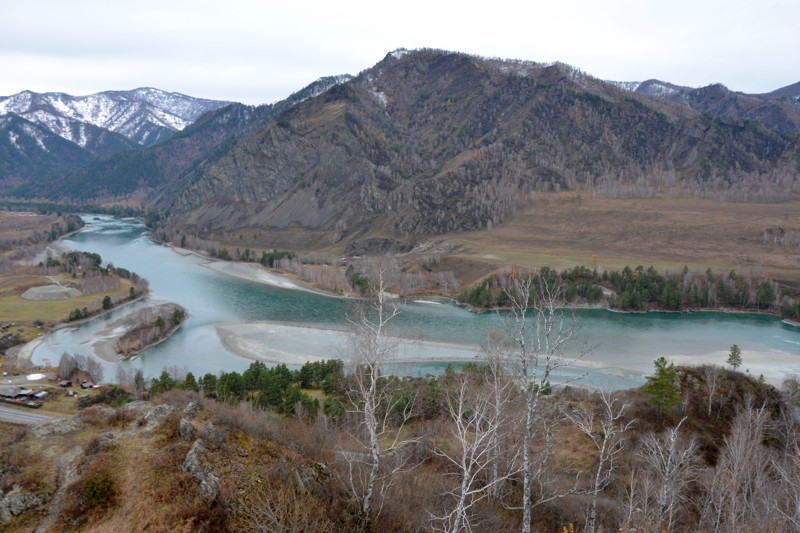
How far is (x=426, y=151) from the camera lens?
16412 cm

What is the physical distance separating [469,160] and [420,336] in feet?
325

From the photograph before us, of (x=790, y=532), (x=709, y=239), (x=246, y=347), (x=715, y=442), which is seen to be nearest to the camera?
(x=790, y=532)

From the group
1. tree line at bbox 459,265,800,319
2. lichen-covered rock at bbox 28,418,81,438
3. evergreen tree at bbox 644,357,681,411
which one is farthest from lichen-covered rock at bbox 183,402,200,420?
tree line at bbox 459,265,800,319

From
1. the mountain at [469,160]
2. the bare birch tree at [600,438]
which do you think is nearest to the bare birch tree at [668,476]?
the bare birch tree at [600,438]

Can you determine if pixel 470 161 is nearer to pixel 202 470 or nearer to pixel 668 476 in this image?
pixel 668 476

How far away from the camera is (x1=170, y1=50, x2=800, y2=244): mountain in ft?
414

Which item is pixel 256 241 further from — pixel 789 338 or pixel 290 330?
pixel 789 338

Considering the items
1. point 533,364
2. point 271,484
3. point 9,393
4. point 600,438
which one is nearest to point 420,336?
point 600,438

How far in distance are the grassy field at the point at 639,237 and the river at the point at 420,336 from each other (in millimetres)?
17514

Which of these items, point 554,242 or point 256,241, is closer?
point 554,242

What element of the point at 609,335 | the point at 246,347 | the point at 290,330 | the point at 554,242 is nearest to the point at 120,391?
Result: the point at 246,347

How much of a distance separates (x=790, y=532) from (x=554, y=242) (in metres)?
93.7

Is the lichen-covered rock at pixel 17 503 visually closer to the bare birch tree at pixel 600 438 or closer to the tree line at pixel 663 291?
the bare birch tree at pixel 600 438

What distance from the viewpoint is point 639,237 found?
98.0 metres
